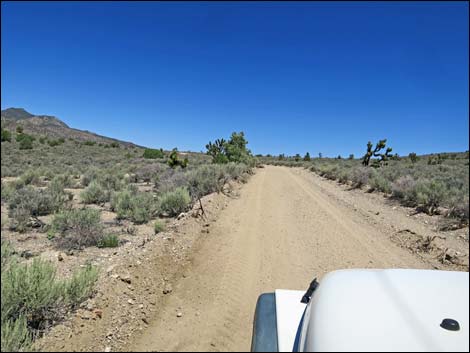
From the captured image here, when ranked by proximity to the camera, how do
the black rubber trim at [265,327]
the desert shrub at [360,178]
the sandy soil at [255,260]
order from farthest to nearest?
the desert shrub at [360,178]
the sandy soil at [255,260]
the black rubber trim at [265,327]

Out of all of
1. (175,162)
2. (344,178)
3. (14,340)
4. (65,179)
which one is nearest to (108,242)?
(14,340)

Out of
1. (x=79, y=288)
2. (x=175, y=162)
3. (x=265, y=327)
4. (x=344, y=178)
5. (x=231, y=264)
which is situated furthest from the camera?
(x=175, y=162)

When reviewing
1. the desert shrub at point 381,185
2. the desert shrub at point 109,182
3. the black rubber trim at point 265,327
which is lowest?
the desert shrub at point 109,182

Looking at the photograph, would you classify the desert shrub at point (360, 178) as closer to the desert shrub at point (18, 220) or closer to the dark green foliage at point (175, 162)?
the dark green foliage at point (175, 162)

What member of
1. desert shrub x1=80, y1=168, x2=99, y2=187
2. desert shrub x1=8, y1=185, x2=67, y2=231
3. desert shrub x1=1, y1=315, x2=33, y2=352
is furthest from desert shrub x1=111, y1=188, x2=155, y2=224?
desert shrub x1=1, y1=315, x2=33, y2=352

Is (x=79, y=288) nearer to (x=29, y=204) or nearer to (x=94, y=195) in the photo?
(x=29, y=204)

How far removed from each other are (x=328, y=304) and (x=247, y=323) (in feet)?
4.82

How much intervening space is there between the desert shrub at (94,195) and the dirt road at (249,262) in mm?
4635

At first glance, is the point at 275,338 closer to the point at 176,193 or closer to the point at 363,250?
the point at 363,250

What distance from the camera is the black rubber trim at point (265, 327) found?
5.08 ft

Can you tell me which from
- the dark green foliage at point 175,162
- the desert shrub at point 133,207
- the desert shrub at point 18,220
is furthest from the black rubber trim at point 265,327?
the dark green foliage at point 175,162

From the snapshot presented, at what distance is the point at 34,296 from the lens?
2709mm

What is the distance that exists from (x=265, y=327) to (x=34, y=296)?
7.67 ft

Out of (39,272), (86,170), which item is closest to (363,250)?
(39,272)
